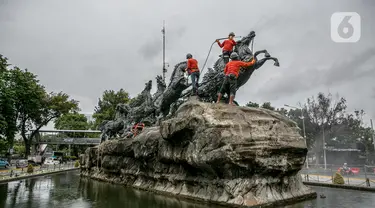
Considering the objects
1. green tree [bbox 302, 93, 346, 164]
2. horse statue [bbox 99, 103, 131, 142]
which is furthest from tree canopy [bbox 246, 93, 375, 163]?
horse statue [bbox 99, 103, 131, 142]

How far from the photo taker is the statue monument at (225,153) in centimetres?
984

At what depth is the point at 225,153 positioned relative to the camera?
31.3ft

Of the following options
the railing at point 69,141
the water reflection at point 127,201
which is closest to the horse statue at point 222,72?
the water reflection at point 127,201

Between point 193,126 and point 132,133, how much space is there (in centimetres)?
775

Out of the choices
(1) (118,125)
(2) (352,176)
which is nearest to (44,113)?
(1) (118,125)

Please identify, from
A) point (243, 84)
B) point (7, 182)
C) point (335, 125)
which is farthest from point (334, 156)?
point (7, 182)

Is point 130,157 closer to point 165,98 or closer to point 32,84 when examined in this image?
point 165,98

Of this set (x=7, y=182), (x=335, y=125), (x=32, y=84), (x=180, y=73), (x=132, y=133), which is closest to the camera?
(x=180, y=73)

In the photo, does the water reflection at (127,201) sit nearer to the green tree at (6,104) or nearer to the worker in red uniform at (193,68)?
the worker in red uniform at (193,68)

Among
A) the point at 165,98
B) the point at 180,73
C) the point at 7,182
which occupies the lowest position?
the point at 7,182

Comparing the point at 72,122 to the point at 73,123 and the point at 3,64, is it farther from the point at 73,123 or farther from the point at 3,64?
the point at 3,64

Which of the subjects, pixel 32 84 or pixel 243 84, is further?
pixel 32 84

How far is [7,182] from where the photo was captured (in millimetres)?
19125

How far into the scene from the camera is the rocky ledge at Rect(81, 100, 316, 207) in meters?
9.80
